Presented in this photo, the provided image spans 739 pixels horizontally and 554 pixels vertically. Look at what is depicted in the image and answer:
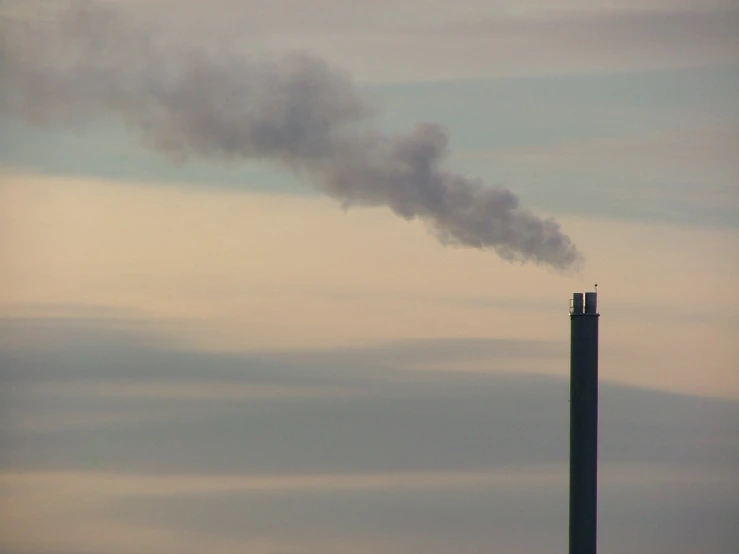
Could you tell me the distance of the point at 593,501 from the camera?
168 feet

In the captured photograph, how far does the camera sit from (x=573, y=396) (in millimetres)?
51281

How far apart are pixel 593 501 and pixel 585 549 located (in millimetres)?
1352

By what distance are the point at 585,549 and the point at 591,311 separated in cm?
674

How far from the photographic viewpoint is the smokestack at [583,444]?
5091cm

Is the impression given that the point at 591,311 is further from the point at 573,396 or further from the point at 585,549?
the point at 585,549

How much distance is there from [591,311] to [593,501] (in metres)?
5.41

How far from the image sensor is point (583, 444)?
51.0 metres

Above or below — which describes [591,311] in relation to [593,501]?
above

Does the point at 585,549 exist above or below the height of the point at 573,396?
below

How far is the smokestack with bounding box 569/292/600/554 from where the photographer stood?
50906 millimetres

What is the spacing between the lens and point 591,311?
171 ft

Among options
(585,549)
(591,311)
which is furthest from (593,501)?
(591,311)

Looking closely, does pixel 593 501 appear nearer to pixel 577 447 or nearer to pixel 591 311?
pixel 577 447

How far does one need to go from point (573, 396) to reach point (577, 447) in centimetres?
143
